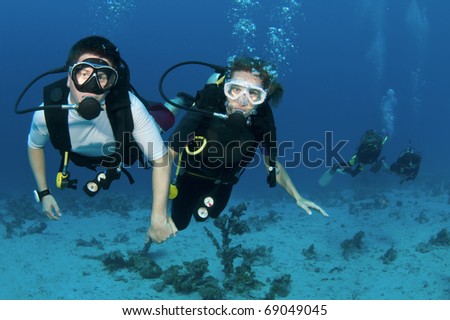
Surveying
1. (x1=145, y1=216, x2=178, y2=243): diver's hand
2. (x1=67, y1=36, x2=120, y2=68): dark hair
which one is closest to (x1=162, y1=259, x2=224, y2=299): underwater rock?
(x1=145, y1=216, x2=178, y2=243): diver's hand

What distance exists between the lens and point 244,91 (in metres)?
4.95

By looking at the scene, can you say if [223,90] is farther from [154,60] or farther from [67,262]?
[154,60]

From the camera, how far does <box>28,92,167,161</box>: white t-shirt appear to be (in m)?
4.23

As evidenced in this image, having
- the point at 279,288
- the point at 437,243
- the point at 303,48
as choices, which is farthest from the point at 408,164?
the point at 303,48

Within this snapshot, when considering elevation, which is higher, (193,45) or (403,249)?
(193,45)

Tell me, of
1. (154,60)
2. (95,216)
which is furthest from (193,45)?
(95,216)

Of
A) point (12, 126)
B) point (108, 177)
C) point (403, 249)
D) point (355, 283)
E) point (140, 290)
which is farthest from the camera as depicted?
point (12, 126)

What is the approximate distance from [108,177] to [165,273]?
12.3ft

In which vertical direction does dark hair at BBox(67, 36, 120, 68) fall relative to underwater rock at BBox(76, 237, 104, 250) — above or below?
above

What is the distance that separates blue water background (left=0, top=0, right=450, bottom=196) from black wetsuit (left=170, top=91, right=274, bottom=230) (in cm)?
8714

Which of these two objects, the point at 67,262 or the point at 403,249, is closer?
the point at 67,262

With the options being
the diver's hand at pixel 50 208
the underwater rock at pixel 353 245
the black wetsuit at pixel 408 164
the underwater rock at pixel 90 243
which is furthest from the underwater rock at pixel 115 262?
the black wetsuit at pixel 408 164

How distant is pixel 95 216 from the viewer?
15266 millimetres

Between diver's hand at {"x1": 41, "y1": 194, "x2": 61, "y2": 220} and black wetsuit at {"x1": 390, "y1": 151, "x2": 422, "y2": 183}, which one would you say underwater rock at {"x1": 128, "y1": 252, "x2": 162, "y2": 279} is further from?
black wetsuit at {"x1": 390, "y1": 151, "x2": 422, "y2": 183}
